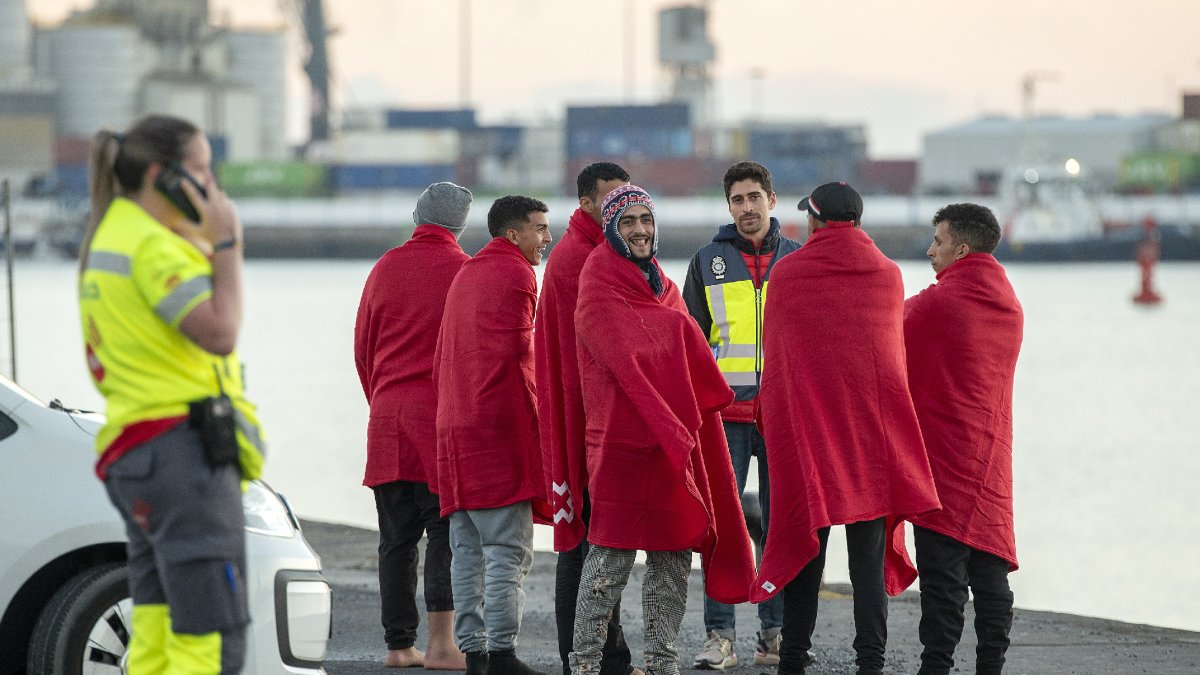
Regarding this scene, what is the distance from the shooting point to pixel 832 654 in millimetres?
6398

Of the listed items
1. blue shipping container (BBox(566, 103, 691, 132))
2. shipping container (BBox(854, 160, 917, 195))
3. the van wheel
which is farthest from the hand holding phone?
shipping container (BBox(854, 160, 917, 195))

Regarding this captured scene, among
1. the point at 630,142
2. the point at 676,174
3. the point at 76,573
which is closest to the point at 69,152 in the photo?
the point at 630,142

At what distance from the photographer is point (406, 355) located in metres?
A: 6.12

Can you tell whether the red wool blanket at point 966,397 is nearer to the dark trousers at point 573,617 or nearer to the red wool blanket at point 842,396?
the red wool blanket at point 842,396

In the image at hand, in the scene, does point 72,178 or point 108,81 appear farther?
point 108,81

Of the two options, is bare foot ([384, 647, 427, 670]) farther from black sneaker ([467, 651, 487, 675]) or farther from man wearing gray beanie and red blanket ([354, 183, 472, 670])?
black sneaker ([467, 651, 487, 675])

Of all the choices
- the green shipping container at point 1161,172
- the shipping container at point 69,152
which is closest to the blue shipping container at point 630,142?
the green shipping container at point 1161,172

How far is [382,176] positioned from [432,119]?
33.2 ft

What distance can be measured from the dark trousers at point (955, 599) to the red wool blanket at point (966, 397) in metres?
0.06

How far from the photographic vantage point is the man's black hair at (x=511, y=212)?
5.67 m

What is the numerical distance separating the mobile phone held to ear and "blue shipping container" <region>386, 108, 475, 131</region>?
339 ft

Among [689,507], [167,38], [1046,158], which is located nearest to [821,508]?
[689,507]

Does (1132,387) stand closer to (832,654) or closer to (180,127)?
(832,654)

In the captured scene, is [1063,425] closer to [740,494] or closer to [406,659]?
[740,494]
